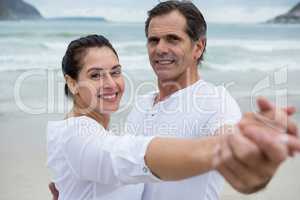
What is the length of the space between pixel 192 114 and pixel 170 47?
1.10ft

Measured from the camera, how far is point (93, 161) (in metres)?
1.09

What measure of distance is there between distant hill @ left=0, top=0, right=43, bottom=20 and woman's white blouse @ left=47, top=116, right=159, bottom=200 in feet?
15.9

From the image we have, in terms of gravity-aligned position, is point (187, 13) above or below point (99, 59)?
above

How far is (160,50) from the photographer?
1.81 m

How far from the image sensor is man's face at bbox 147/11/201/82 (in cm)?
180

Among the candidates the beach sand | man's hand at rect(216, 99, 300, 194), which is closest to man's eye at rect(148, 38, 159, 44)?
man's hand at rect(216, 99, 300, 194)

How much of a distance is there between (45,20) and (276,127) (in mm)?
5573

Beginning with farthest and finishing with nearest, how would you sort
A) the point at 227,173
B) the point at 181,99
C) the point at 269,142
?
the point at 181,99
the point at 227,173
the point at 269,142

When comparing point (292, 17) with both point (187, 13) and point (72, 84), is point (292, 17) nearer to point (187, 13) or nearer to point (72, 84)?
point (187, 13)

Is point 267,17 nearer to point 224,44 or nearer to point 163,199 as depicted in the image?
point 224,44

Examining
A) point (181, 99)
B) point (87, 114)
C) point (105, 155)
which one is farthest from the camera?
point (181, 99)

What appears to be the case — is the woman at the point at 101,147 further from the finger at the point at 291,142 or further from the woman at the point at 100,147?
the finger at the point at 291,142

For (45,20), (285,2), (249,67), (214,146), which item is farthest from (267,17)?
(214,146)

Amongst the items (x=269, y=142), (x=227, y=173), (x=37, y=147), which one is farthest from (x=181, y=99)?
(x=37, y=147)
